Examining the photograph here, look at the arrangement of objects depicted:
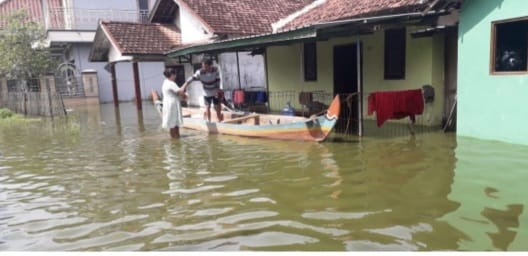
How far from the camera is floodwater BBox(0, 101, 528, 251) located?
446 centimetres

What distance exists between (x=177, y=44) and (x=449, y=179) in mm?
15968

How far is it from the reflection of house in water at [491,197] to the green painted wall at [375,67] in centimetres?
305

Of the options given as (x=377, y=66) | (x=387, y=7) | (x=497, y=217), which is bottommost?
(x=497, y=217)

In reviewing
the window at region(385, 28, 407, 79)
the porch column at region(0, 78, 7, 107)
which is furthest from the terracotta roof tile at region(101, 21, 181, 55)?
the window at region(385, 28, 407, 79)

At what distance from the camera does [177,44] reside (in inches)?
792

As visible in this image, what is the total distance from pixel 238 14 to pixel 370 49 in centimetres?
724

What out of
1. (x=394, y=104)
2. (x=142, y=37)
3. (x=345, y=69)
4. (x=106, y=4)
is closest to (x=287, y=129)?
(x=394, y=104)

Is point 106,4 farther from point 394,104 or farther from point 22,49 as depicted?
point 394,104

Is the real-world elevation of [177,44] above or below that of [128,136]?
above

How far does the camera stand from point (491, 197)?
17.8 feet

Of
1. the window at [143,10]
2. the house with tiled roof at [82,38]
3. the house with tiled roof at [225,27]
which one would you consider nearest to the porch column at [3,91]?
the house with tiled roof at [82,38]

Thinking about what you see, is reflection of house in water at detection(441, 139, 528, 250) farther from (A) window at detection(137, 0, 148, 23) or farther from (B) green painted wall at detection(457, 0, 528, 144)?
(A) window at detection(137, 0, 148, 23)

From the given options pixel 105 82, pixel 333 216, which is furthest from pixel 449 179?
pixel 105 82
